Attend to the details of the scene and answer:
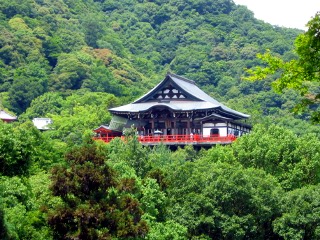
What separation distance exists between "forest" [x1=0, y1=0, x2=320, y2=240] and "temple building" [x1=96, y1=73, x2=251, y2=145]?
350 cm

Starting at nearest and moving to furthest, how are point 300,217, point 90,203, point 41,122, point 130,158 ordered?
point 90,203, point 300,217, point 130,158, point 41,122

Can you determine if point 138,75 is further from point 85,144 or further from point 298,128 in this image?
point 85,144

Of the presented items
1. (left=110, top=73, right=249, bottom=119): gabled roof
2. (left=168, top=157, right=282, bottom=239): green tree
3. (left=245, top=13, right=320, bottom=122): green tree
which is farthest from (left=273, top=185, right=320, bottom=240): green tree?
(left=110, top=73, right=249, bottom=119): gabled roof

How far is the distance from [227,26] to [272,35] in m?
9.35

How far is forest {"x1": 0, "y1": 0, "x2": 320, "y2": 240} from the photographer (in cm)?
2486

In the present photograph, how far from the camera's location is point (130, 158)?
3412 centimetres

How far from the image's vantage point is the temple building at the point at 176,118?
54469mm

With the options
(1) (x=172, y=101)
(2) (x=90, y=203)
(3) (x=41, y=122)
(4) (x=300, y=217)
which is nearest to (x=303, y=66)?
(2) (x=90, y=203)

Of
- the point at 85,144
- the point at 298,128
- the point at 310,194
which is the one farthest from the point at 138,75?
the point at 85,144

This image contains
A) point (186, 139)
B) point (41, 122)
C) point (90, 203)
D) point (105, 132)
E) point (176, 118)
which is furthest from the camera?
point (41, 122)

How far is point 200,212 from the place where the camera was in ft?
108

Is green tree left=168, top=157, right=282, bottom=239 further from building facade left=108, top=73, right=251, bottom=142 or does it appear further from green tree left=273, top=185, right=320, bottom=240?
building facade left=108, top=73, right=251, bottom=142

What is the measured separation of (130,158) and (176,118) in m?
23.1

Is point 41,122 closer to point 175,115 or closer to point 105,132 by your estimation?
point 105,132
